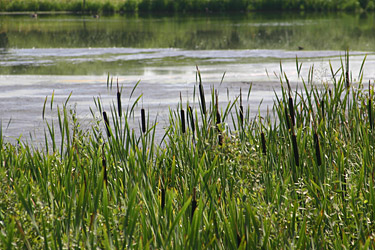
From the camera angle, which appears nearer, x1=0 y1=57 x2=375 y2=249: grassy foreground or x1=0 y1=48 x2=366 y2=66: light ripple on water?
x1=0 y1=57 x2=375 y2=249: grassy foreground

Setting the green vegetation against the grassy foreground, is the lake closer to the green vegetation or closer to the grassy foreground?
the grassy foreground

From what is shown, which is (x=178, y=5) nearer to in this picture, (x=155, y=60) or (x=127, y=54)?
(x=127, y=54)

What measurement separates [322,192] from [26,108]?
752 centimetres

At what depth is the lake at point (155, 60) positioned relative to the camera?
33.9 ft

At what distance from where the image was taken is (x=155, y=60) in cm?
1748

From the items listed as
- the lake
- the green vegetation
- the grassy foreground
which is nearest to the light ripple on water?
the lake

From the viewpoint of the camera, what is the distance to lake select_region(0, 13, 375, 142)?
10320 mm

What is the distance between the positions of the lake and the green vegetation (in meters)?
15.7

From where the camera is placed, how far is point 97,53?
19.6 m

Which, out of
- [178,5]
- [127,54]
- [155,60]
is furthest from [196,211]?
[178,5]

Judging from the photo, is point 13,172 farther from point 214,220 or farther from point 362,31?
point 362,31

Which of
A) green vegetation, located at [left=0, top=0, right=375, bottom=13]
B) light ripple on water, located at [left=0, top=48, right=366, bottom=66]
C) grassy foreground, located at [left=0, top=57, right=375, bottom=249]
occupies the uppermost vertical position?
green vegetation, located at [left=0, top=0, right=375, bottom=13]

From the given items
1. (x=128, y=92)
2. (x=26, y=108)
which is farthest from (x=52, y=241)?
(x=128, y=92)

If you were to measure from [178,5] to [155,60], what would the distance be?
30.6 metres
